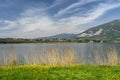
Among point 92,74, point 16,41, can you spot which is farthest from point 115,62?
point 16,41

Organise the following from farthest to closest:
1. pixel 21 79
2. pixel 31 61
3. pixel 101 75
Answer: pixel 31 61, pixel 101 75, pixel 21 79

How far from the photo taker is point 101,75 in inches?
465

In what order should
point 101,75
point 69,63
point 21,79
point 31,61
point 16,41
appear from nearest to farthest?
point 21,79 → point 101,75 → point 69,63 → point 31,61 → point 16,41

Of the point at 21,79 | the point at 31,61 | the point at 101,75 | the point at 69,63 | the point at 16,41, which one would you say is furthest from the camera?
the point at 16,41

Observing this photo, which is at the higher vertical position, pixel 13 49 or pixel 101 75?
pixel 13 49

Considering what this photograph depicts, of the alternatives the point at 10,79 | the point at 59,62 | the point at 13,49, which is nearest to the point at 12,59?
the point at 13,49

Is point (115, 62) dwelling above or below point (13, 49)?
below

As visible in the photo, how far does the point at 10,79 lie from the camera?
414 inches

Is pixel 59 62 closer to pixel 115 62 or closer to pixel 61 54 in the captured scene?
pixel 61 54

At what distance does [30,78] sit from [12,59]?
6755 mm

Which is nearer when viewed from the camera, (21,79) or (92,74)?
(21,79)

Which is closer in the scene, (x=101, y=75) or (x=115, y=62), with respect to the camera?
(x=101, y=75)

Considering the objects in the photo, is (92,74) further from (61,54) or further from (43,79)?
(61,54)

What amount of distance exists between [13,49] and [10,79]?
665 cm
